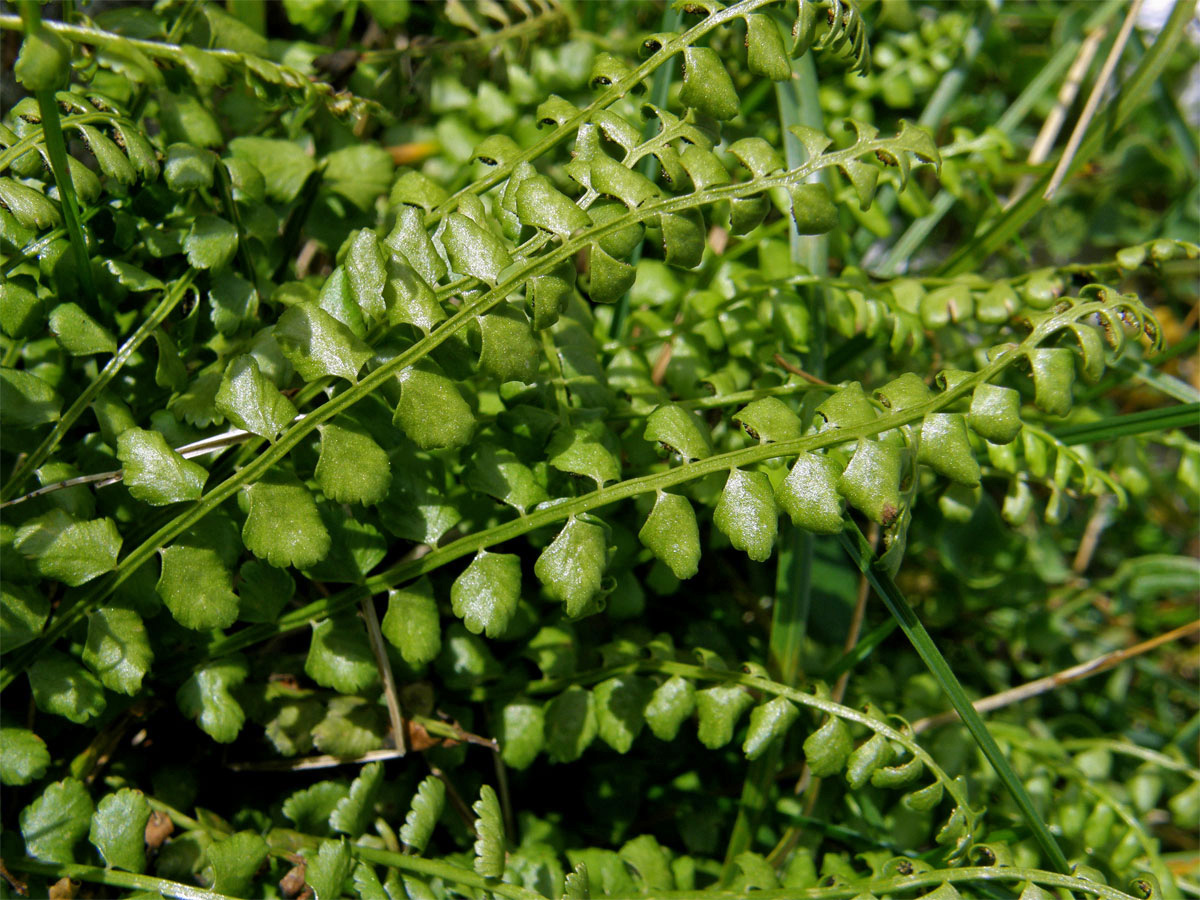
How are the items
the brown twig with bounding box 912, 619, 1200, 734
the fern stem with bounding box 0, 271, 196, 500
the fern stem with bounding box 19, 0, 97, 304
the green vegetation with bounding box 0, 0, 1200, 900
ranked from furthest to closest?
the brown twig with bounding box 912, 619, 1200, 734 → the fern stem with bounding box 0, 271, 196, 500 → the green vegetation with bounding box 0, 0, 1200, 900 → the fern stem with bounding box 19, 0, 97, 304

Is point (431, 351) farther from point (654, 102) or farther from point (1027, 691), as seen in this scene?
point (1027, 691)

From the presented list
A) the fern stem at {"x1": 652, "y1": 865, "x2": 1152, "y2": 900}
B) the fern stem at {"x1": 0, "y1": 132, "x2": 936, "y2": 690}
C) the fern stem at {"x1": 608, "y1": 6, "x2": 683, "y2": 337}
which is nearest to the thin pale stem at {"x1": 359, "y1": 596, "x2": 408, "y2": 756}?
the fern stem at {"x1": 0, "y1": 132, "x2": 936, "y2": 690}

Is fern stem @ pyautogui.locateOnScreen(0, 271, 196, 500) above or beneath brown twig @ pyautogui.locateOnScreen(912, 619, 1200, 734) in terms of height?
above

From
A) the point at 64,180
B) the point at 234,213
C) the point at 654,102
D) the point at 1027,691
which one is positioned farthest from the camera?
the point at 1027,691

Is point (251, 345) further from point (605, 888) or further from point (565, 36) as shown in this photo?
point (565, 36)

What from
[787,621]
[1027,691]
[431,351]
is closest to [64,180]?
[431,351]

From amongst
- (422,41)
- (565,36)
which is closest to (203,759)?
(422,41)

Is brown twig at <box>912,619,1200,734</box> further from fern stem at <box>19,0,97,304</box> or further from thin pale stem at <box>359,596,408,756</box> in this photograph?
fern stem at <box>19,0,97,304</box>
